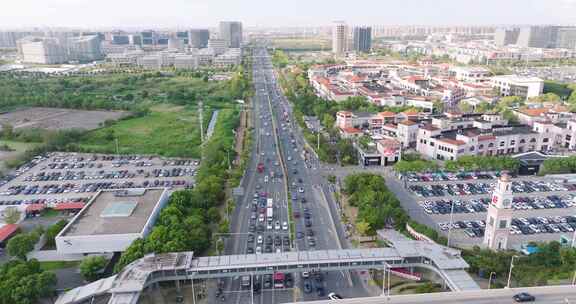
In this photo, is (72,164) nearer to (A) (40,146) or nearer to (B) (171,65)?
(A) (40,146)

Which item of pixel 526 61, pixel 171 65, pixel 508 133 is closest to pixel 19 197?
pixel 508 133

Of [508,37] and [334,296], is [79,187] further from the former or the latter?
[508,37]

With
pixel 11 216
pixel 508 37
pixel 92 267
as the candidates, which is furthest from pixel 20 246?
pixel 508 37

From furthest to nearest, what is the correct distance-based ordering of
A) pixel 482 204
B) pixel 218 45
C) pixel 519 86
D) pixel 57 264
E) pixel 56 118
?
pixel 218 45 < pixel 519 86 < pixel 56 118 < pixel 482 204 < pixel 57 264

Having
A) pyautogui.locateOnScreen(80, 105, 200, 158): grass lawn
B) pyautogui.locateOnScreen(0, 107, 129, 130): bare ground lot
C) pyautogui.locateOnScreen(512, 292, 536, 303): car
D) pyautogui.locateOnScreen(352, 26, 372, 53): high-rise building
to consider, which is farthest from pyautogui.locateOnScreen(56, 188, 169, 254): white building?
pyautogui.locateOnScreen(352, 26, 372, 53): high-rise building

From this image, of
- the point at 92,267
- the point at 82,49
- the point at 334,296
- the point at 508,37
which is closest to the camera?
the point at 334,296

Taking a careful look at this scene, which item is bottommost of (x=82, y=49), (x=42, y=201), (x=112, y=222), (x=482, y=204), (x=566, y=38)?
(x=42, y=201)

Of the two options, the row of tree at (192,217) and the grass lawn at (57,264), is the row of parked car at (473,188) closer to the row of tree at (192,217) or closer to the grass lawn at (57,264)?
the row of tree at (192,217)

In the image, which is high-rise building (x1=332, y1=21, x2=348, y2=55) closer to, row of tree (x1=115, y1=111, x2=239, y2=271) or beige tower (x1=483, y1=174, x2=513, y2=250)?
row of tree (x1=115, y1=111, x2=239, y2=271)
